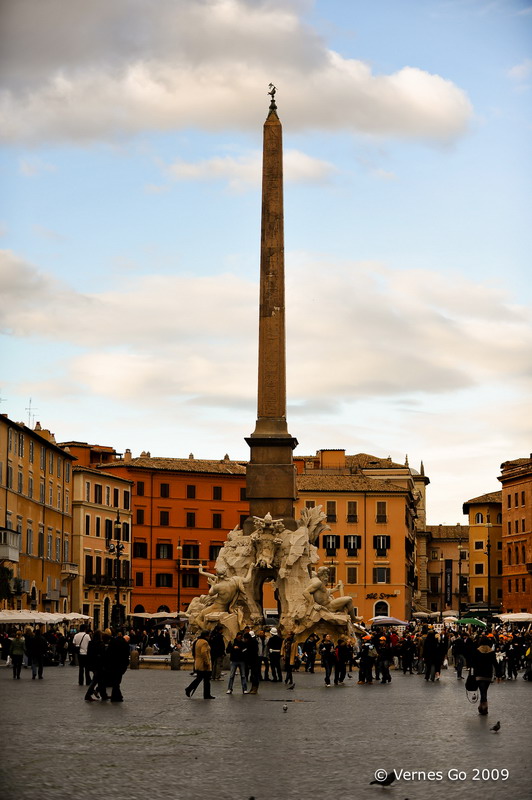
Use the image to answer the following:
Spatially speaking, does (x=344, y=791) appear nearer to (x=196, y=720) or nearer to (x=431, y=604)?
(x=196, y=720)

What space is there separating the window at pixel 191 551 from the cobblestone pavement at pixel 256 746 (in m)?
59.1

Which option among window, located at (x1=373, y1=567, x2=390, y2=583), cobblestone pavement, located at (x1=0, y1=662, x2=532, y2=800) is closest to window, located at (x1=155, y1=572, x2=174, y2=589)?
window, located at (x1=373, y1=567, x2=390, y2=583)

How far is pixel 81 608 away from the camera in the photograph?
70.5 metres

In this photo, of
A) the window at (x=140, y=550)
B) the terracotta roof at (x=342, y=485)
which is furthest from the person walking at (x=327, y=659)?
the terracotta roof at (x=342, y=485)

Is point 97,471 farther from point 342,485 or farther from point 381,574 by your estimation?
point 381,574

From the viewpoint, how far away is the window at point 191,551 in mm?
83688

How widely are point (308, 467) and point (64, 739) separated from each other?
78.7 meters

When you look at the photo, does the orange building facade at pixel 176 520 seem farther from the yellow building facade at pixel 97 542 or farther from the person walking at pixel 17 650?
the person walking at pixel 17 650

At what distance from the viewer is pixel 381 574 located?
83.1 metres

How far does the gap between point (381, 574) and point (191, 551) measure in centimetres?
1121

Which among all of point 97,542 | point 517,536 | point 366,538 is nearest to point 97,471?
point 97,542

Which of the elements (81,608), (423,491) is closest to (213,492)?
(81,608)

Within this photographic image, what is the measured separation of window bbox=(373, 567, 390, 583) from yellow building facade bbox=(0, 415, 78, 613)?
19.9 m

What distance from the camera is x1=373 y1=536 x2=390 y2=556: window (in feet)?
274
